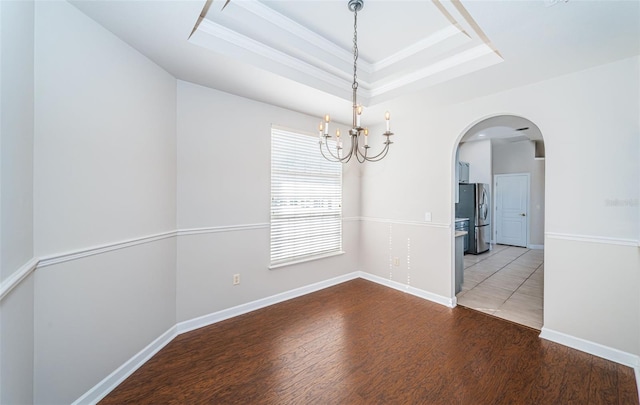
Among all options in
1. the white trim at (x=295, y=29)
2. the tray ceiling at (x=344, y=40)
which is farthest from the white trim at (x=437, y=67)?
the white trim at (x=295, y=29)

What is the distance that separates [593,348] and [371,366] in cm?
203

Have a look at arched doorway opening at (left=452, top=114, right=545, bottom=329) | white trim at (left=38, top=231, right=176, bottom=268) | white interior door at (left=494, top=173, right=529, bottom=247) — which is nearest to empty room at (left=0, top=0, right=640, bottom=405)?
white trim at (left=38, top=231, right=176, bottom=268)

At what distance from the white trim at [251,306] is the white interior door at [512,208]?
5638 millimetres

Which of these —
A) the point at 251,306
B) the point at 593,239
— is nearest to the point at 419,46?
the point at 593,239

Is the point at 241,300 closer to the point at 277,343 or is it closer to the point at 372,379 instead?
the point at 277,343

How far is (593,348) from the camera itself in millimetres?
2264

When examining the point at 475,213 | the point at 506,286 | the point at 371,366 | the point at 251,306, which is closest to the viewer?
the point at 371,366

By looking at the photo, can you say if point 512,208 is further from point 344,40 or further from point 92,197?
point 92,197

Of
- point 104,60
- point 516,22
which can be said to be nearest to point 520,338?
point 516,22

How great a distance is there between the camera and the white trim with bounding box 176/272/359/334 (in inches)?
105

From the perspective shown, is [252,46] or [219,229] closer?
[252,46]

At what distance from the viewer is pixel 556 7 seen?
1.58 metres

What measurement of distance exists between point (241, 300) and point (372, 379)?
174cm

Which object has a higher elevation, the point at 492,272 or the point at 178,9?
the point at 178,9
